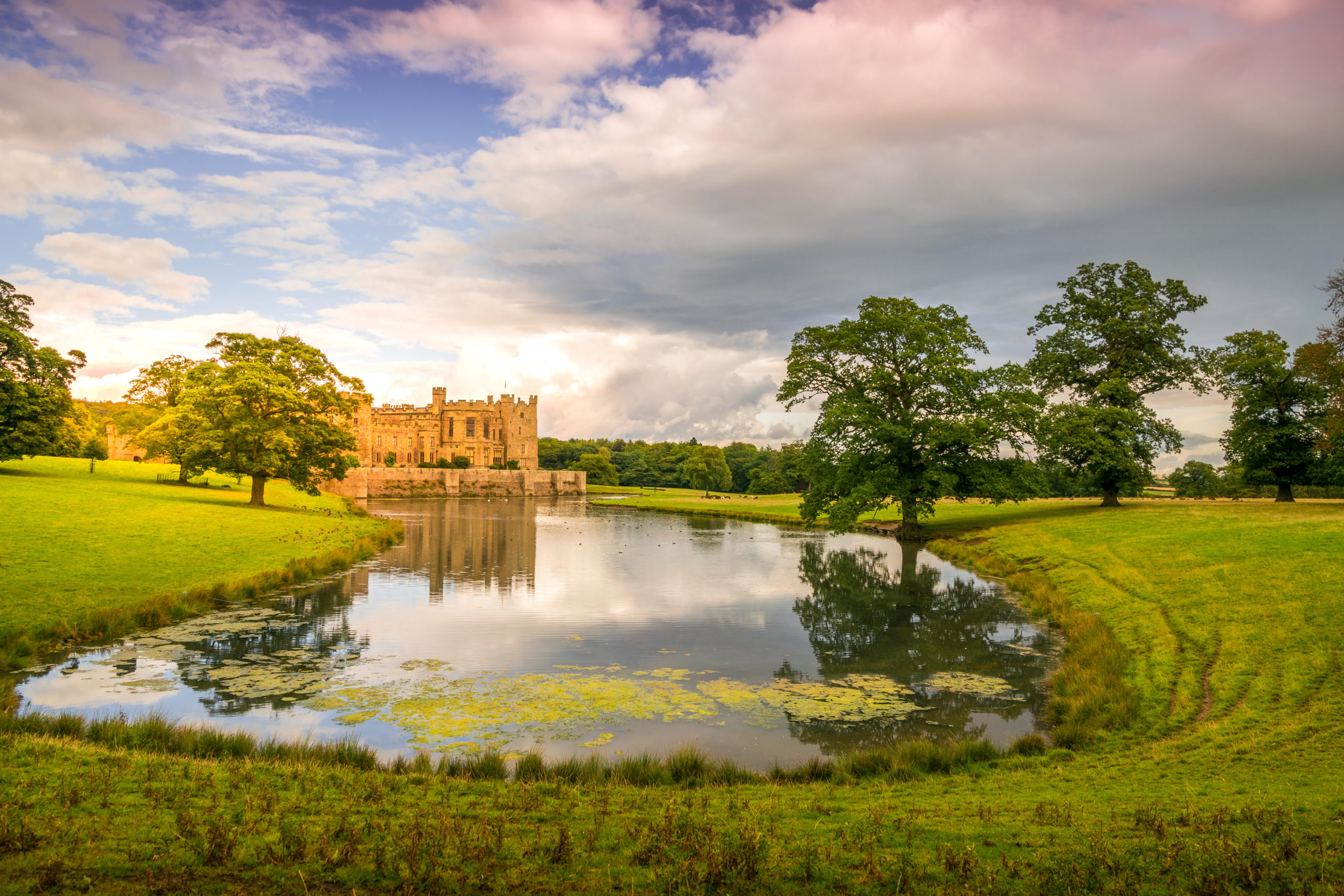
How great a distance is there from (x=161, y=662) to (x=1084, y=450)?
114 feet

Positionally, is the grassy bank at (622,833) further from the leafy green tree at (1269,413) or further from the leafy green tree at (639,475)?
the leafy green tree at (639,475)

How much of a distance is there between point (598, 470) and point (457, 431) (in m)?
23.9

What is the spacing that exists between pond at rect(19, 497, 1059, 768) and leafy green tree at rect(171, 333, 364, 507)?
12766 millimetres

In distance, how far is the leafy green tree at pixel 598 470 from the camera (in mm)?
123688

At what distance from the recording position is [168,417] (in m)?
38.8

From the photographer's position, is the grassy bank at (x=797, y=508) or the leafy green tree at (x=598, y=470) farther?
the leafy green tree at (x=598, y=470)

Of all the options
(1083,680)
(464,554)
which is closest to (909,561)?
(1083,680)

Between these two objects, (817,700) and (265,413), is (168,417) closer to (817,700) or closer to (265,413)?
(265,413)

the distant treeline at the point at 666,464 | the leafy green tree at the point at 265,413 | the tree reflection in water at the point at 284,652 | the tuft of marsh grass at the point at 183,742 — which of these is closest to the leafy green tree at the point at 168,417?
the leafy green tree at the point at 265,413

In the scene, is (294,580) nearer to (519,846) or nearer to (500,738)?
(500,738)

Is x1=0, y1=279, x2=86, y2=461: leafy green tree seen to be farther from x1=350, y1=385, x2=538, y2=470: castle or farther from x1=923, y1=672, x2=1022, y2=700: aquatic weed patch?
x1=350, y1=385, x2=538, y2=470: castle

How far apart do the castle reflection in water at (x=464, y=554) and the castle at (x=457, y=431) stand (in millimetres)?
54648

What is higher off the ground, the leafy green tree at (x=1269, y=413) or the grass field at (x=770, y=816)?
the leafy green tree at (x=1269, y=413)

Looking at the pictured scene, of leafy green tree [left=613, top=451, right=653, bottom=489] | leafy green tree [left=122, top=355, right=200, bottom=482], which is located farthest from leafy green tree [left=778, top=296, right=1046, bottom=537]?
leafy green tree [left=613, top=451, right=653, bottom=489]
